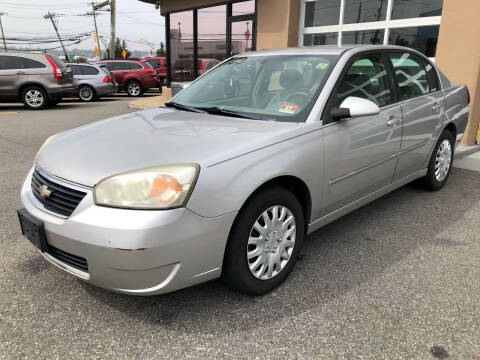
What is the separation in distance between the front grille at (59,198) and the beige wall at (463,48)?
6627mm

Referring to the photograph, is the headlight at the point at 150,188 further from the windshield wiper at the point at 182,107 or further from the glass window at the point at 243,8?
the glass window at the point at 243,8

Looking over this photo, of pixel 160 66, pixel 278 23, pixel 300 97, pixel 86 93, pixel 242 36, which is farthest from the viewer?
pixel 160 66

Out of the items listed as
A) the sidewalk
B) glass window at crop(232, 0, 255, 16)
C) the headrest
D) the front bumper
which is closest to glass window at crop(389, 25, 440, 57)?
the sidewalk

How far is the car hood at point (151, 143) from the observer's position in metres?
2.25

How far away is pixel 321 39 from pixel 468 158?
180 inches

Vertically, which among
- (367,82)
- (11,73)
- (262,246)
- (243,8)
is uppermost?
(243,8)

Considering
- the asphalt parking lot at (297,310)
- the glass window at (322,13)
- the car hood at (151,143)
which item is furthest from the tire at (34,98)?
the car hood at (151,143)

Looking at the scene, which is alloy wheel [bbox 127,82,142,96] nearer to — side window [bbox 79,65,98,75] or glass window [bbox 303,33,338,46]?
side window [bbox 79,65,98,75]

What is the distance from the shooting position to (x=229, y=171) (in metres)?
2.24

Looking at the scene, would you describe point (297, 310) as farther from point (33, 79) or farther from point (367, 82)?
point (33, 79)

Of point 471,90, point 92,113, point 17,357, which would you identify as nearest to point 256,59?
point 17,357

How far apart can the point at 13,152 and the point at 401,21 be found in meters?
7.29

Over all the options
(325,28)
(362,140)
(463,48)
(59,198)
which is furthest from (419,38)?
(59,198)

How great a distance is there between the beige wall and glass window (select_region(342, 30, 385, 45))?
4.81ft
